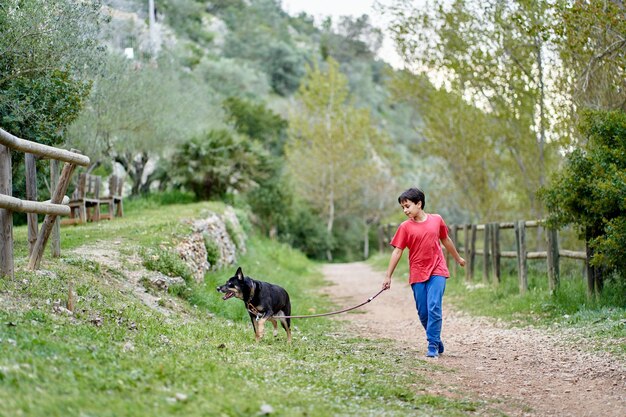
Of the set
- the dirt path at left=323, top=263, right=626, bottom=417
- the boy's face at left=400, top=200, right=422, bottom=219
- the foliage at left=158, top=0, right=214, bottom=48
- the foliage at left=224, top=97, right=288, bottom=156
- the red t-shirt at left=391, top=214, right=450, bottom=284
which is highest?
the foliage at left=158, top=0, right=214, bottom=48

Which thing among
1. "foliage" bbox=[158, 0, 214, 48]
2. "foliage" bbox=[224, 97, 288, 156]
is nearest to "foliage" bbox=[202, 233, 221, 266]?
"foliage" bbox=[224, 97, 288, 156]

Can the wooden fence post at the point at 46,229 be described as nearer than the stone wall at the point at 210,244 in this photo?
Yes

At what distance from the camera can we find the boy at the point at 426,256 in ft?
28.7

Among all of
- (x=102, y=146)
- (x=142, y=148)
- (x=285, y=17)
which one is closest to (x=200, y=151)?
(x=142, y=148)

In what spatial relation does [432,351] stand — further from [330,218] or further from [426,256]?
[330,218]

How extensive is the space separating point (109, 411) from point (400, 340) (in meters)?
6.96

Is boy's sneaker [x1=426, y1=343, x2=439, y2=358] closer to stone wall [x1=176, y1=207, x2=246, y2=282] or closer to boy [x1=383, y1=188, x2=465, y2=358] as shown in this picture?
boy [x1=383, y1=188, x2=465, y2=358]

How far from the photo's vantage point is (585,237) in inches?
476

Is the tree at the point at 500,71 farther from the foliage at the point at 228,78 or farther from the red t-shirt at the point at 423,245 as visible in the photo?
the foliage at the point at 228,78

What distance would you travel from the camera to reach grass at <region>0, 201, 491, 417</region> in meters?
4.59

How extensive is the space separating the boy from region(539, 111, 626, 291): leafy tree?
10.2 ft

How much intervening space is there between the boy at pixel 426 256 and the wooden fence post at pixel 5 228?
4.41 meters

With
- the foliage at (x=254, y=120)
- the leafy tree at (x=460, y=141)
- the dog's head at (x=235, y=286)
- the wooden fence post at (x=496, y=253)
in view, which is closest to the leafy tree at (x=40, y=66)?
the dog's head at (x=235, y=286)

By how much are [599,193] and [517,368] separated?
12.7ft
